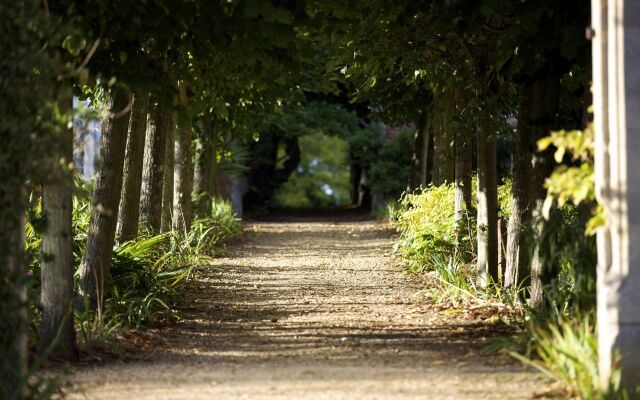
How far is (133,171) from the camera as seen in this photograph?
1159 centimetres

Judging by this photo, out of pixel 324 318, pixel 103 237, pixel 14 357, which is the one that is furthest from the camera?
pixel 324 318

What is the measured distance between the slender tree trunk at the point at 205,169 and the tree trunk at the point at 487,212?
9.62 meters

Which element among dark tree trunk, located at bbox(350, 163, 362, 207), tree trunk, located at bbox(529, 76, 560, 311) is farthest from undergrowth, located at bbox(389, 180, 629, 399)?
dark tree trunk, located at bbox(350, 163, 362, 207)

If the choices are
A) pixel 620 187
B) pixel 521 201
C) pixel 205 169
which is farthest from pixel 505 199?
pixel 620 187

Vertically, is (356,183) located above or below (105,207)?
above

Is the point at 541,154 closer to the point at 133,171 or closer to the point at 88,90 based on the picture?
the point at 133,171

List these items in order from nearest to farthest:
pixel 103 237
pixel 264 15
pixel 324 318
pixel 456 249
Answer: pixel 264 15 → pixel 103 237 → pixel 324 318 → pixel 456 249

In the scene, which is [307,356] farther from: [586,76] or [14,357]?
[586,76]

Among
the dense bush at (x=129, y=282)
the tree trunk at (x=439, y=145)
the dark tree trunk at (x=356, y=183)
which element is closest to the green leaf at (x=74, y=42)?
the dense bush at (x=129, y=282)

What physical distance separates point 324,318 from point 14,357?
15.0ft

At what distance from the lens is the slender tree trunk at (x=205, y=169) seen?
21.4 meters

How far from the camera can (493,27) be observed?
10008mm

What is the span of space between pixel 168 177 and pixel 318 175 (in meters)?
37.4

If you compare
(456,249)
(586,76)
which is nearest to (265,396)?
(586,76)
